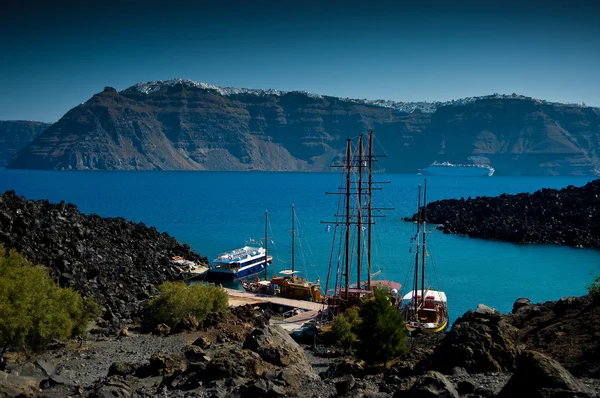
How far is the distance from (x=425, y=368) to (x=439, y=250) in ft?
188

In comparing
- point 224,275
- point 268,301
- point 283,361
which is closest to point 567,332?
point 283,361

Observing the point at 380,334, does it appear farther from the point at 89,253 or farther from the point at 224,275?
the point at 224,275

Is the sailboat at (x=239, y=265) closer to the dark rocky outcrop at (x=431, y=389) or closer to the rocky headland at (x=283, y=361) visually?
the rocky headland at (x=283, y=361)

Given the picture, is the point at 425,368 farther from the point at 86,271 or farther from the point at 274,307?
the point at 86,271

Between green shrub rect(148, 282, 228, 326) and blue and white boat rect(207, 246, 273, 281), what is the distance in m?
21.0

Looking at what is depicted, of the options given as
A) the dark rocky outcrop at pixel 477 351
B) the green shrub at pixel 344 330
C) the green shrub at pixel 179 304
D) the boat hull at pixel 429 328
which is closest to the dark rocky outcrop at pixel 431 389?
the dark rocky outcrop at pixel 477 351

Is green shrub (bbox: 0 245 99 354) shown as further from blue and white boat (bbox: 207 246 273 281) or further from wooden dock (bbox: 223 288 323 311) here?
blue and white boat (bbox: 207 246 273 281)

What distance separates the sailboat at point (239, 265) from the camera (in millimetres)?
56125

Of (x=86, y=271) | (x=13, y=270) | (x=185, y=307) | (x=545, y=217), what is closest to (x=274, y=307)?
(x=185, y=307)

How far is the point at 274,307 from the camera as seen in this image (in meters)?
41.9

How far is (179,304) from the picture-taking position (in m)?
33.5

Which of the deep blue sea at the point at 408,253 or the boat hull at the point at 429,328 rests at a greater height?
the boat hull at the point at 429,328

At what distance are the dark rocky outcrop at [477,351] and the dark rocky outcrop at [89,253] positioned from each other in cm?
Answer: 2173

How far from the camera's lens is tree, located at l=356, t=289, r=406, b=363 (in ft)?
76.1
